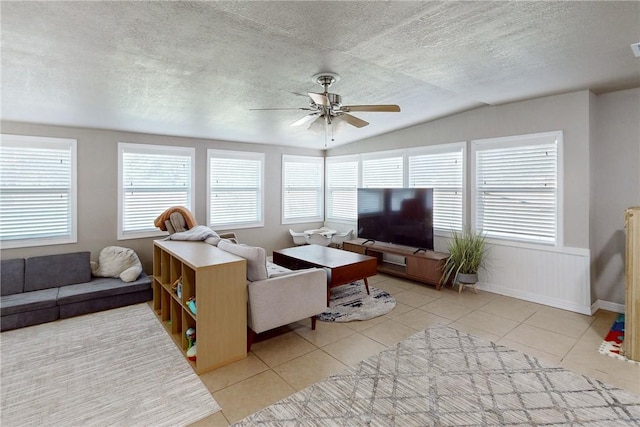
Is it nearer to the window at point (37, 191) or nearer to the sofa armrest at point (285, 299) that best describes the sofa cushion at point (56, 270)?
the window at point (37, 191)

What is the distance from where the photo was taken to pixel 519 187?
4.35 meters

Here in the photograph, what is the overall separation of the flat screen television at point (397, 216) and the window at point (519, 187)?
0.75 metres

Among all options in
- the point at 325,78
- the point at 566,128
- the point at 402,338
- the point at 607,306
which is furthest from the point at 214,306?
the point at 607,306

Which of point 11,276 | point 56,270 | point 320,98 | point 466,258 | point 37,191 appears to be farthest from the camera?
point 466,258

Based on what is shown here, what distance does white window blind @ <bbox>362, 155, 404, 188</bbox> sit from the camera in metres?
5.93

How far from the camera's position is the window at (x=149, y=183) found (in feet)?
16.3

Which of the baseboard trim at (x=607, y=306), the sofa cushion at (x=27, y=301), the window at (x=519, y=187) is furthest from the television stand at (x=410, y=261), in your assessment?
the sofa cushion at (x=27, y=301)

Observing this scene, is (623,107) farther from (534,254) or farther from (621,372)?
(621,372)

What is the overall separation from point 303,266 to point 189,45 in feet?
9.98

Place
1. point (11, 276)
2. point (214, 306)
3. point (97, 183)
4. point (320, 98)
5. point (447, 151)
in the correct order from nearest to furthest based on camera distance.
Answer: point (214, 306) < point (320, 98) < point (11, 276) < point (97, 183) < point (447, 151)

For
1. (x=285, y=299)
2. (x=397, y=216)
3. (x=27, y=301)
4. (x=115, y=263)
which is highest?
(x=397, y=216)

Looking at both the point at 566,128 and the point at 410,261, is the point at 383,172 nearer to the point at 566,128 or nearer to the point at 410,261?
the point at 410,261

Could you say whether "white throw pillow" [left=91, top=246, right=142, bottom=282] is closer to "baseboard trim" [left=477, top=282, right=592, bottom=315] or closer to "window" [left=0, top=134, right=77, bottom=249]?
"window" [left=0, top=134, right=77, bottom=249]

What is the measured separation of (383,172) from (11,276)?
5.73 m
